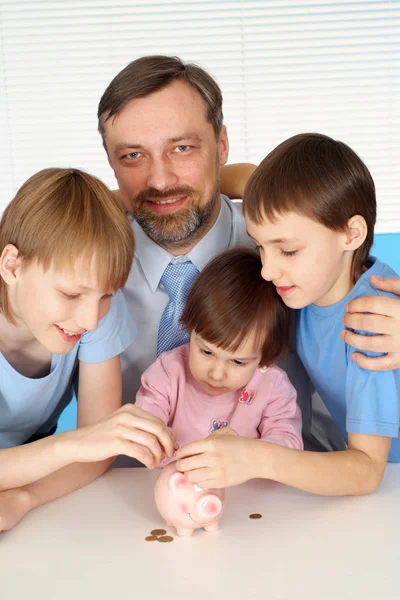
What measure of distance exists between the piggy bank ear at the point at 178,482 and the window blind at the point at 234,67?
338 cm

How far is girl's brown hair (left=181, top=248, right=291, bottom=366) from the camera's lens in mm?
1507

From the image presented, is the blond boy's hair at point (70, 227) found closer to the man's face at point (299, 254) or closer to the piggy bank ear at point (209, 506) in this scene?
the man's face at point (299, 254)

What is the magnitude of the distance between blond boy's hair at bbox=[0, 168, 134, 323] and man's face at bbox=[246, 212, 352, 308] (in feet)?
0.80

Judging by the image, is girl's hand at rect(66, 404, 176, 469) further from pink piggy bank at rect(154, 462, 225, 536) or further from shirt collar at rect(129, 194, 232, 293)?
shirt collar at rect(129, 194, 232, 293)

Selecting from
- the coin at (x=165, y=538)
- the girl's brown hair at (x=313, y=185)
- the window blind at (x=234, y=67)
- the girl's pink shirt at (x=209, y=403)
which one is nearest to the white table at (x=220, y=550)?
the coin at (x=165, y=538)

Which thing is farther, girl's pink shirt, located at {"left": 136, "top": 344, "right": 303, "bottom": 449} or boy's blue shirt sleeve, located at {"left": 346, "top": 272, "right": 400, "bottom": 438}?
girl's pink shirt, located at {"left": 136, "top": 344, "right": 303, "bottom": 449}

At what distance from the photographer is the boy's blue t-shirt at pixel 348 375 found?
1.34 meters

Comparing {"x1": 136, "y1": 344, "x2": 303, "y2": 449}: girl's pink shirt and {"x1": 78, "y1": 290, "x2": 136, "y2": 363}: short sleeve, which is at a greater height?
{"x1": 78, "y1": 290, "x2": 136, "y2": 363}: short sleeve

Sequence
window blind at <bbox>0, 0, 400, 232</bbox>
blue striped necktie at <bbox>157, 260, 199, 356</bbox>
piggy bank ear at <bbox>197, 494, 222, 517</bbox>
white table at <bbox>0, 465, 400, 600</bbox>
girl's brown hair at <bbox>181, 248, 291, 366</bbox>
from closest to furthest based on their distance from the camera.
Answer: white table at <bbox>0, 465, 400, 600</bbox> < piggy bank ear at <bbox>197, 494, 222, 517</bbox> < girl's brown hair at <bbox>181, 248, 291, 366</bbox> < blue striped necktie at <bbox>157, 260, 199, 356</bbox> < window blind at <bbox>0, 0, 400, 232</bbox>

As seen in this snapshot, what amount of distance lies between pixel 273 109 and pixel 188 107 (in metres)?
2.58

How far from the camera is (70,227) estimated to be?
133cm

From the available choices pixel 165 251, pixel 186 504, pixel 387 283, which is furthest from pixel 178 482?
pixel 165 251

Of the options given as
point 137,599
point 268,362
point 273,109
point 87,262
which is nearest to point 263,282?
point 268,362

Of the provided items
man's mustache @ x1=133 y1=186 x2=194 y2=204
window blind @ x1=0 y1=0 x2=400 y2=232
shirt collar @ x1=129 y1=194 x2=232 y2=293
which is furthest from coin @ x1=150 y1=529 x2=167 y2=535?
window blind @ x1=0 y1=0 x2=400 y2=232
